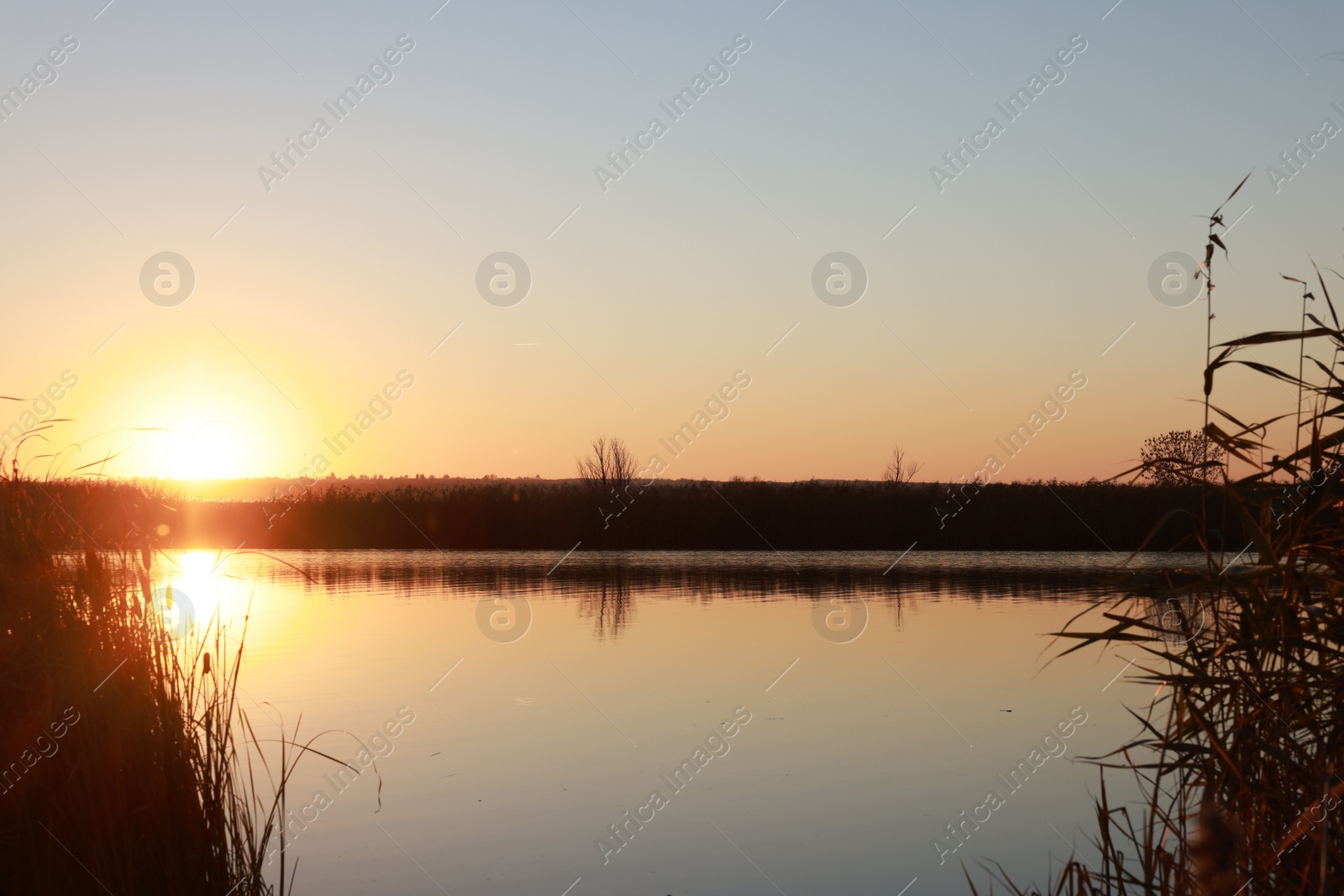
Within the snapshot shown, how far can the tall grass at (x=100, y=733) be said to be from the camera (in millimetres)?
4066

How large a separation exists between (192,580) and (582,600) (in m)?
8.08

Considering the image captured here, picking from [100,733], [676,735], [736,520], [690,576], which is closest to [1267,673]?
[100,733]

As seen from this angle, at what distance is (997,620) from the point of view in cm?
1725

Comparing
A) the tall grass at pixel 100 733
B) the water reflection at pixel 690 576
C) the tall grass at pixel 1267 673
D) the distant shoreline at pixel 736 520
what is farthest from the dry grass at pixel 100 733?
the distant shoreline at pixel 736 520

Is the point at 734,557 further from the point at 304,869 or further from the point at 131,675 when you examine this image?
the point at 131,675

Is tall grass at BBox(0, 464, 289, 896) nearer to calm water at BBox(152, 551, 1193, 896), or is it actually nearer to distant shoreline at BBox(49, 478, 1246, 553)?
calm water at BBox(152, 551, 1193, 896)

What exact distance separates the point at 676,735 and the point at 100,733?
6.38 m

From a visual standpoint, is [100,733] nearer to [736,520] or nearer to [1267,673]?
[1267,673]

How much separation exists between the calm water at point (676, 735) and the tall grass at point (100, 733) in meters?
0.39

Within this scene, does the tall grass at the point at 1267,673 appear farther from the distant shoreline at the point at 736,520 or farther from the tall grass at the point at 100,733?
the distant shoreline at the point at 736,520

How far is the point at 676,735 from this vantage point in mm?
9961

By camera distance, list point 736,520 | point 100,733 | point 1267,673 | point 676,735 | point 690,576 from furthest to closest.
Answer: point 736,520
point 690,576
point 676,735
point 100,733
point 1267,673

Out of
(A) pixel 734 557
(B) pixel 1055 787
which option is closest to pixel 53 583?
(B) pixel 1055 787

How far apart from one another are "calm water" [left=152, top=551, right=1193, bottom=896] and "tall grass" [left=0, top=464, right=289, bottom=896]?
1.28 ft
